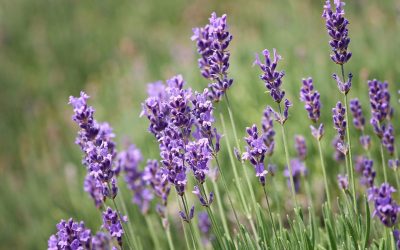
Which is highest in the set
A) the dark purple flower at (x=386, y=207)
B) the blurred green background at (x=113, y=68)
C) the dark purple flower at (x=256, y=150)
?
the blurred green background at (x=113, y=68)

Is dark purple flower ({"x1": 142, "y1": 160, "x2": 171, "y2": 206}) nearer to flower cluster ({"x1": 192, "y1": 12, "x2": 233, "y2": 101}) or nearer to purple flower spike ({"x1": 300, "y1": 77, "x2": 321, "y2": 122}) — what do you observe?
flower cluster ({"x1": 192, "y1": 12, "x2": 233, "y2": 101})

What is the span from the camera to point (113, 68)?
9.53m

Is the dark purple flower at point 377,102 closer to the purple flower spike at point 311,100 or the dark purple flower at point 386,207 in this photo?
the purple flower spike at point 311,100

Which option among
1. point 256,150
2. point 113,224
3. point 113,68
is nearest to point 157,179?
point 113,224

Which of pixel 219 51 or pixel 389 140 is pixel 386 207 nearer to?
pixel 389 140

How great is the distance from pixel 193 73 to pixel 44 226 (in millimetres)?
2197

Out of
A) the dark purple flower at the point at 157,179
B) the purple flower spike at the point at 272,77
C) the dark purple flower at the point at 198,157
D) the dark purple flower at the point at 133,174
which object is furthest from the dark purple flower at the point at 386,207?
the dark purple flower at the point at 133,174

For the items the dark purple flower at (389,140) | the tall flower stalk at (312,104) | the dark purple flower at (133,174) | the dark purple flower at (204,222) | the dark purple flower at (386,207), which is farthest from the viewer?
the dark purple flower at (204,222)

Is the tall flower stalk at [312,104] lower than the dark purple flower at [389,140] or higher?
higher

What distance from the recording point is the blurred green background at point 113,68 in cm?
515

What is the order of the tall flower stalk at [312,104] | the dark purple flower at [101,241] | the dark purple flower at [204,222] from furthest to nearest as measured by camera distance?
the dark purple flower at [204,222] → the dark purple flower at [101,241] → the tall flower stalk at [312,104]

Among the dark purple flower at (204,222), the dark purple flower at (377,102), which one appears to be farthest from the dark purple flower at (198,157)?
the dark purple flower at (204,222)

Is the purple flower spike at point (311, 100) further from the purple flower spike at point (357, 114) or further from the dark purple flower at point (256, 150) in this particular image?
the purple flower spike at point (357, 114)

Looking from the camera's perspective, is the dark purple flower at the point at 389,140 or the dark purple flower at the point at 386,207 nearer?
the dark purple flower at the point at 386,207
